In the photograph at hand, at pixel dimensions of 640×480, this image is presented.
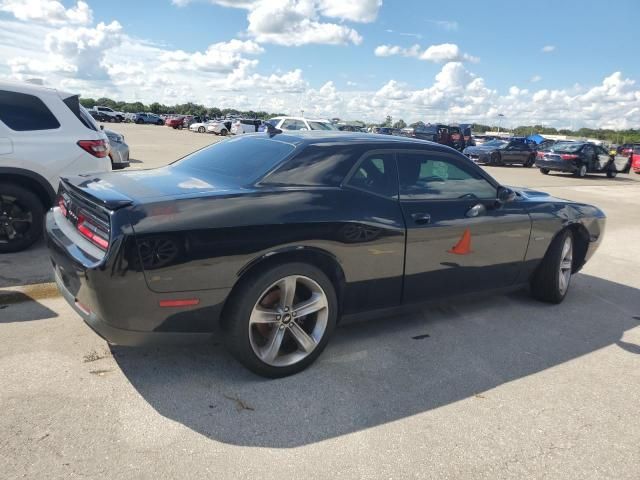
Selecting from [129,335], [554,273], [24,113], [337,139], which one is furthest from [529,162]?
[129,335]

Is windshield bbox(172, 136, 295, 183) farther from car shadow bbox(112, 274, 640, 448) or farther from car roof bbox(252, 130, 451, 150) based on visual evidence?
car shadow bbox(112, 274, 640, 448)

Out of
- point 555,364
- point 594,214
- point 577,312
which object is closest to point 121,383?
point 555,364

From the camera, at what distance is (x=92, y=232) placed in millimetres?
2910

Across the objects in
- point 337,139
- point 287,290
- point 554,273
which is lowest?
point 554,273

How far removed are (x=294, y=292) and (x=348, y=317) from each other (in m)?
0.55

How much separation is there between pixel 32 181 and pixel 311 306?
3739mm

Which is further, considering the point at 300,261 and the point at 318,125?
the point at 318,125

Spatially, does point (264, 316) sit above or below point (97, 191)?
below

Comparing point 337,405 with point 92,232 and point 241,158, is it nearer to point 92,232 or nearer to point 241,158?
point 92,232

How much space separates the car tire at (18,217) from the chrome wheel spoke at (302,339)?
3.60m

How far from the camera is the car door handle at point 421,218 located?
3666mm

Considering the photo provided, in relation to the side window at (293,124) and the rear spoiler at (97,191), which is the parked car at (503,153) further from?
the rear spoiler at (97,191)

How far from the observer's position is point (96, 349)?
3.36 metres

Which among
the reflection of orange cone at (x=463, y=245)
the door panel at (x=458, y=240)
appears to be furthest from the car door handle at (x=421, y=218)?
the reflection of orange cone at (x=463, y=245)
